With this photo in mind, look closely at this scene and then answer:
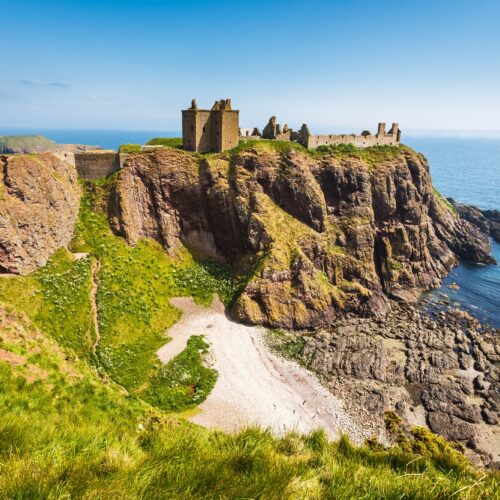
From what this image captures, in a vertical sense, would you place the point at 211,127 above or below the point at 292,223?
above

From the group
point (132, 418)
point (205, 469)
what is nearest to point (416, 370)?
point (132, 418)

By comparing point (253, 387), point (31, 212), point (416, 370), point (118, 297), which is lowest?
point (416, 370)

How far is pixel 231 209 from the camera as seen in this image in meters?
59.4

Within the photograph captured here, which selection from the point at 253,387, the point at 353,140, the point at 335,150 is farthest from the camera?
the point at 353,140

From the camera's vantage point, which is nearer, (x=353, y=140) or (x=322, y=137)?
(x=322, y=137)

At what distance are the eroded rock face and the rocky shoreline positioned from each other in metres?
31.8

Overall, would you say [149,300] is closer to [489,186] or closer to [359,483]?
[359,483]

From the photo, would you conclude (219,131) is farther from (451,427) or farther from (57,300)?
(451,427)

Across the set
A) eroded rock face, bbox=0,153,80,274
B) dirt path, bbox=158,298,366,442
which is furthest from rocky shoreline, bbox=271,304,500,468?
eroded rock face, bbox=0,153,80,274

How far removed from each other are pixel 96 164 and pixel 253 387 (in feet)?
137

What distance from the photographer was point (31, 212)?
42688mm

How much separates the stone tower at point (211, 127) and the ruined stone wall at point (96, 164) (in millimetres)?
12865

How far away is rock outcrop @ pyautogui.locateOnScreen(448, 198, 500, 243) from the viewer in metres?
105

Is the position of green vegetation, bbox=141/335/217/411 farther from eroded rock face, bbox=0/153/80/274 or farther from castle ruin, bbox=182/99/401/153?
castle ruin, bbox=182/99/401/153
